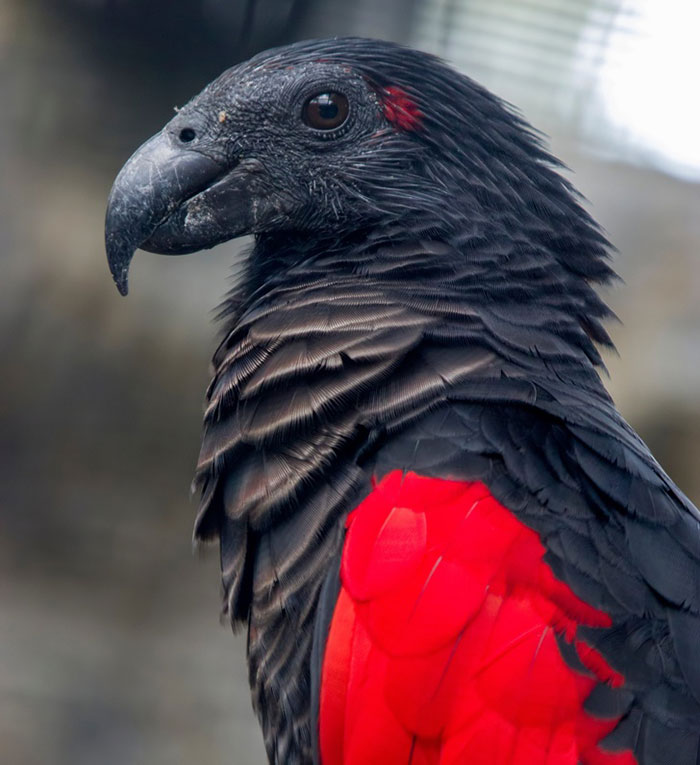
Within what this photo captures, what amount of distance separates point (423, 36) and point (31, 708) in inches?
165

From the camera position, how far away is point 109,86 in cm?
385

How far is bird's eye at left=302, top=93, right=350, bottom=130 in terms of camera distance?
1786 mm

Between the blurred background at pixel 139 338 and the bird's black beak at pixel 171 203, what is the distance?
2.18 m

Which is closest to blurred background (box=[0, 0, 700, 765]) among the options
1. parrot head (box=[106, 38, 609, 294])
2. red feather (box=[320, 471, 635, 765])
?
parrot head (box=[106, 38, 609, 294])

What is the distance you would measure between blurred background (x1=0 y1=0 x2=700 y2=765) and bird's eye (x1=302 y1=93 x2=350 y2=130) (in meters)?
2.09

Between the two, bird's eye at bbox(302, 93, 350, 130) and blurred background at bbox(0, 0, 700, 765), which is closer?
bird's eye at bbox(302, 93, 350, 130)

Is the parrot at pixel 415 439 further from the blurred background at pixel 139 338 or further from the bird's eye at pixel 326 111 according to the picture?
the blurred background at pixel 139 338

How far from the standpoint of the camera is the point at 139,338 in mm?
4207

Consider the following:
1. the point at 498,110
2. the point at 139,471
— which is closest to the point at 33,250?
the point at 139,471

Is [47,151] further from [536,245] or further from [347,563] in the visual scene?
[347,563]

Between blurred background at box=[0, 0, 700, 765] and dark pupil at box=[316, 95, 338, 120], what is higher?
dark pupil at box=[316, 95, 338, 120]

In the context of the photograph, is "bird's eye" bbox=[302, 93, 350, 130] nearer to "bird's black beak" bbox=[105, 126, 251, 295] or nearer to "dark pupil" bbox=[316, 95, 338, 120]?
"dark pupil" bbox=[316, 95, 338, 120]

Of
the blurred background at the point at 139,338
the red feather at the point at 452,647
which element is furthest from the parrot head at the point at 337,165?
the blurred background at the point at 139,338

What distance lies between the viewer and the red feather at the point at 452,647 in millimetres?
1253
